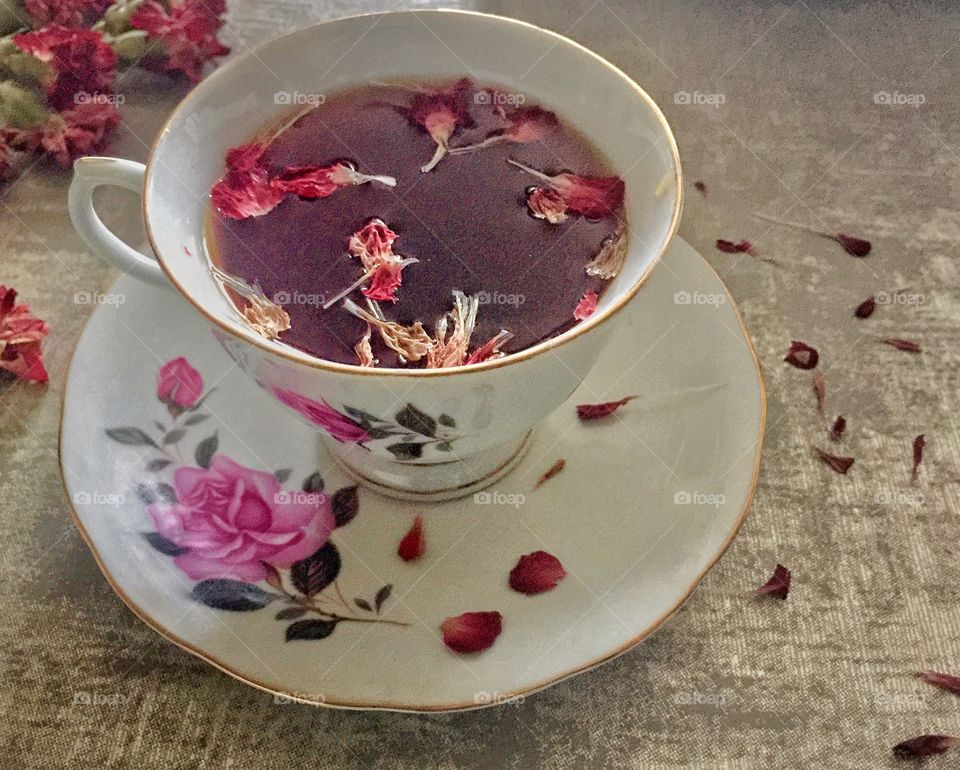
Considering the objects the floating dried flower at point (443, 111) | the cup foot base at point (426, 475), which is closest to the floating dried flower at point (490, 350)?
the cup foot base at point (426, 475)

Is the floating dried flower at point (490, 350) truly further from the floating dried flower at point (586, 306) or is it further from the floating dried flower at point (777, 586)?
the floating dried flower at point (777, 586)

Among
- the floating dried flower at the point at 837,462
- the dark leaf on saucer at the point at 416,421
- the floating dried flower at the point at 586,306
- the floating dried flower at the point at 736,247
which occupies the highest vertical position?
the floating dried flower at the point at 586,306

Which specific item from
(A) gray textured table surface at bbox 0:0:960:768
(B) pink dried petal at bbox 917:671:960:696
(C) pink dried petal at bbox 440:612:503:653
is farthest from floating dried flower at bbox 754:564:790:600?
(C) pink dried petal at bbox 440:612:503:653

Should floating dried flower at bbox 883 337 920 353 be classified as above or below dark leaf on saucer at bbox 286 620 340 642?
below

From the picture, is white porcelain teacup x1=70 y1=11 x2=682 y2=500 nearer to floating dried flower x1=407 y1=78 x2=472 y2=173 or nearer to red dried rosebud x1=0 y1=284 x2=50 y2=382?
floating dried flower x1=407 y1=78 x2=472 y2=173

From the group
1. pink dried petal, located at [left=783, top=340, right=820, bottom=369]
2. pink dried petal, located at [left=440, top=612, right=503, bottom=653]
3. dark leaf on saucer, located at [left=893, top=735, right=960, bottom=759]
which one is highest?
pink dried petal, located at [left=440, top=612, right=503, bottom=653]

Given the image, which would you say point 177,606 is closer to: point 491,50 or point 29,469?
point 29,469
